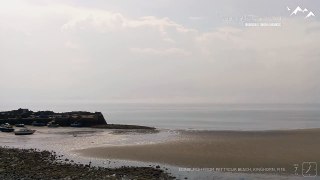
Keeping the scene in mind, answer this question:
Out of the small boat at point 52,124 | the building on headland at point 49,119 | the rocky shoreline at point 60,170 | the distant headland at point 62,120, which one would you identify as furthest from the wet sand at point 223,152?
the small boat at point 52,124

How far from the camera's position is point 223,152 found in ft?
147

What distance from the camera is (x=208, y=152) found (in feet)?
148

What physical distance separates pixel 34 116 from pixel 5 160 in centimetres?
5792

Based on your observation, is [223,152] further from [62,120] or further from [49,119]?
[49,119]

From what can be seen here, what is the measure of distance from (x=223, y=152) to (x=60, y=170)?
18779mm

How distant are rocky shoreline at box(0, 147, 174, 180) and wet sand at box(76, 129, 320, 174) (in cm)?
570

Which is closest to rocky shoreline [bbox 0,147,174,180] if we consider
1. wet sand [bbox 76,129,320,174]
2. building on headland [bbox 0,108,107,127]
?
wet sand [bbox 76,129,320,174]

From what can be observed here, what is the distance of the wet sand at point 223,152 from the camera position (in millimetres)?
38375

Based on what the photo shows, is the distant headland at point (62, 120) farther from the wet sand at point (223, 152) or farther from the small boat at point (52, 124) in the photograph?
the wet sand at point (223, 152)

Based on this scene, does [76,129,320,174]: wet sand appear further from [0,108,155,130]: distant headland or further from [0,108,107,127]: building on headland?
[0,108,107,127]: building on headland

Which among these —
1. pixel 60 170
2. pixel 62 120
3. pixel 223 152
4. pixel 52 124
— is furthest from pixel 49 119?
pixel 60 170

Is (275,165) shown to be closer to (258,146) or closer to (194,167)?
(194,167)


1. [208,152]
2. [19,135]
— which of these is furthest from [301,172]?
[19,135]

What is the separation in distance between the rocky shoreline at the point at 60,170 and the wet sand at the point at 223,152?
5701mm
